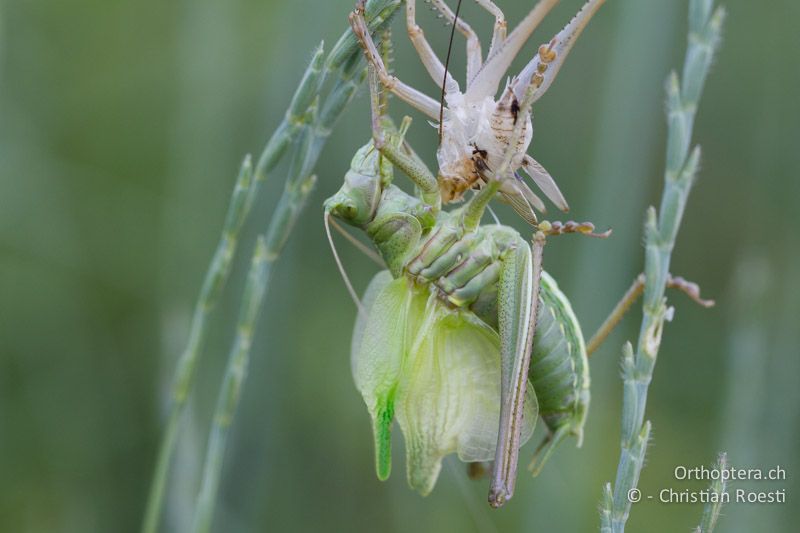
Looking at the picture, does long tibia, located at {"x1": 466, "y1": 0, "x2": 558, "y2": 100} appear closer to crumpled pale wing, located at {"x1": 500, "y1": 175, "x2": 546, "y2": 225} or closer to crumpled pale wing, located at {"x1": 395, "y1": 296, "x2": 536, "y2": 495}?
crumpled pale wing, located at {"x1": 500, "y1": 175, "x2": 546, "y2": 225}

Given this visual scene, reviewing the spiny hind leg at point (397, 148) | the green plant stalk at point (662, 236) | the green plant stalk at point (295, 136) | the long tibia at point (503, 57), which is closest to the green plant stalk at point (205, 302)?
the green plant stalk at point (295, 136)

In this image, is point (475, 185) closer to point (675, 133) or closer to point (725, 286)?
point (675, 133)

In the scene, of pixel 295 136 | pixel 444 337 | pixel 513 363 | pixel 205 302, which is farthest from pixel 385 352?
pixel 295 136

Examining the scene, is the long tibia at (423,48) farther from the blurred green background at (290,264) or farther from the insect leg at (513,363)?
the blurred green background at (290,264)

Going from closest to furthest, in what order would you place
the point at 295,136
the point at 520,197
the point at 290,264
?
the point at 295,136, the point at 520,197, the point at 290,264

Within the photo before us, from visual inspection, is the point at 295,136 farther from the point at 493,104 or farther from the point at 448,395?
the point at 448,395

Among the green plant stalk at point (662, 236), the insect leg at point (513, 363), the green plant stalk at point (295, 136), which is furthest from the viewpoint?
the insect leg at point (513, 363)
